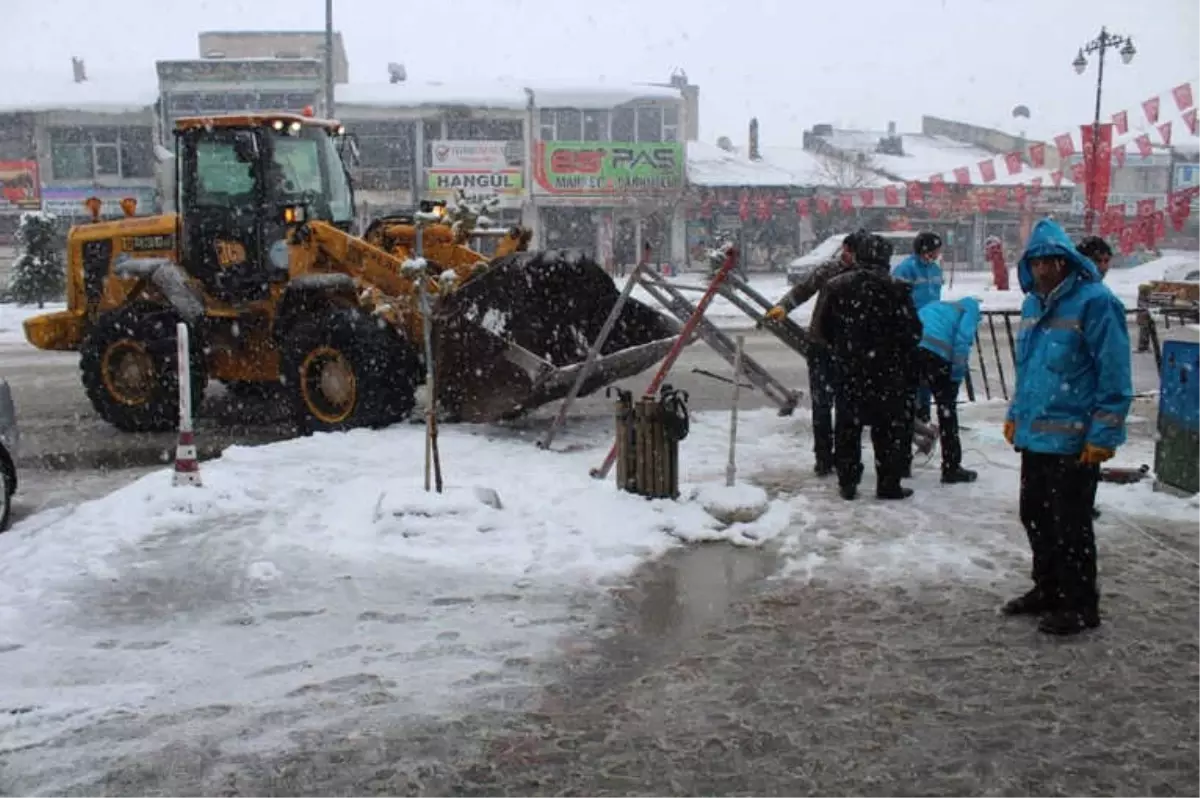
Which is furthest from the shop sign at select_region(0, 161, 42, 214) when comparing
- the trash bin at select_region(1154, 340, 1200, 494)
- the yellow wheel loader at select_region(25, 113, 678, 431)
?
the trash bin at select_region(1154, 340, 1200, 494)

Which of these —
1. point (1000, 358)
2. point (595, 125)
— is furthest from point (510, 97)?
point (1000, 358)

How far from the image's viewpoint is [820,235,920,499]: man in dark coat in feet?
21.9

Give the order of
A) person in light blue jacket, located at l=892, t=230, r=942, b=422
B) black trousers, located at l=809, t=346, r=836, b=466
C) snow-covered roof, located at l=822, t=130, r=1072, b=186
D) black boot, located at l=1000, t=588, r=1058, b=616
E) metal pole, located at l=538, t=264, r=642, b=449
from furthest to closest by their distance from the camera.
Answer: snow-covered roof, located at l=822, t=130, r=1072, b=186 → metal pole, located at l=538, t=264, r=642, b=449 → person in light blue jacket, located at l=892, t=230, r=942, b=422 → black trousers, located at l=809, t=346, r=836, b=466 → black boot, located at l=1000, t=588, r=1058, b=616

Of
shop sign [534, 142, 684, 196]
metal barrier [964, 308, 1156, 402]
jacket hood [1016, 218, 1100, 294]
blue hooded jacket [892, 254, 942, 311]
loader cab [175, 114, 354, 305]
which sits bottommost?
metal barrier [964, 308, 1156, 402]

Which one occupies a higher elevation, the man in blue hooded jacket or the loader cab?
the loader cab

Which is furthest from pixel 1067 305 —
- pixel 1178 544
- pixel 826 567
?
pixel 1178 544

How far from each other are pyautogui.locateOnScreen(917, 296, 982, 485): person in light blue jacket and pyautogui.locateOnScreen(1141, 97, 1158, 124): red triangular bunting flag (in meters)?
21.1

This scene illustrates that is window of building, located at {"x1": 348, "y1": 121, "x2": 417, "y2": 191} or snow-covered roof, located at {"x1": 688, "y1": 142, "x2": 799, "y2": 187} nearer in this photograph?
window of building, located at {"x1": 348, "y1": 121, "x2": 417, "y2": 191}

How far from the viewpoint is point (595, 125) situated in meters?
36.4

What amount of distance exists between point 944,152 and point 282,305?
148 ft

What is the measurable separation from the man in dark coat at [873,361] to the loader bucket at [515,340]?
218cm

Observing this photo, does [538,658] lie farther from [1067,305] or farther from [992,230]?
[992,230]

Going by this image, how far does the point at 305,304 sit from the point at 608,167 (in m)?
27.7

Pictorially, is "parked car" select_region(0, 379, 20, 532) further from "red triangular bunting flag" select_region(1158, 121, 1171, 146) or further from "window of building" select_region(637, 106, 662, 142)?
"window of building" select_region(637, 106, 662, 142)
